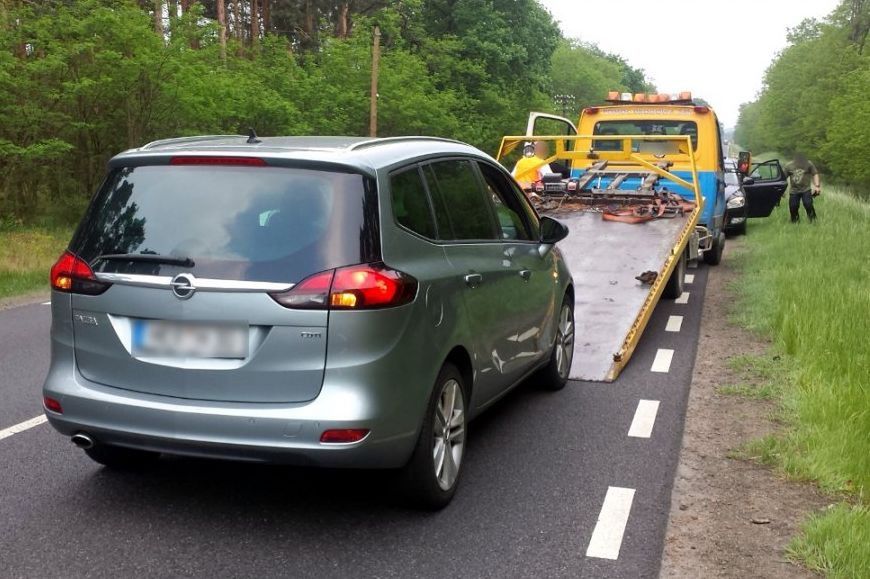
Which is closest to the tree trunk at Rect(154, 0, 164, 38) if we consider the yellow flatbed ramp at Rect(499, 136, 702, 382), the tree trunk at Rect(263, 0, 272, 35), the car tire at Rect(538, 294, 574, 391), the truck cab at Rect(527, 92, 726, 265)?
the truck cab at Rect(527, 92, 726, 265)

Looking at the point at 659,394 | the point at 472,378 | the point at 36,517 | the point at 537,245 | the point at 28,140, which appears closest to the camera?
the point at 36,517

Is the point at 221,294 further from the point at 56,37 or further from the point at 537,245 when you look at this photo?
the point at 56,37

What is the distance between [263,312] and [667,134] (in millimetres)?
11282

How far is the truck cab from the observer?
13.1m

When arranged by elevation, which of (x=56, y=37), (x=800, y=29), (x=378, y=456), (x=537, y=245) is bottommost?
(x=378, y=456)

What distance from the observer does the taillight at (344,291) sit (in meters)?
3.96

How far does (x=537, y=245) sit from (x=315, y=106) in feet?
77.9

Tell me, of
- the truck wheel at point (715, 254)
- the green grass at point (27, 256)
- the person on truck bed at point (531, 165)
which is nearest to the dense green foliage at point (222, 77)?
the green grass at point (27, 256)

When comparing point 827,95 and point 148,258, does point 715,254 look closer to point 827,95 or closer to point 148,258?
point 148,258

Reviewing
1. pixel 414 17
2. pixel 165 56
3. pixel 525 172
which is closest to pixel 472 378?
pixel 525 172

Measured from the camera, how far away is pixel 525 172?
42.3ft

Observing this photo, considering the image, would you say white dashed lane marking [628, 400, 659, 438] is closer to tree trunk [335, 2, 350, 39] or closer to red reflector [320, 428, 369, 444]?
red reflector [320, 428, 369, 444]

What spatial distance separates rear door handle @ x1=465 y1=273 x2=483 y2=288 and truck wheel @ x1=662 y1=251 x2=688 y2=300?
22.2 ft

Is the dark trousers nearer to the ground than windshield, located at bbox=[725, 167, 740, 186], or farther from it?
nearer to the ground
